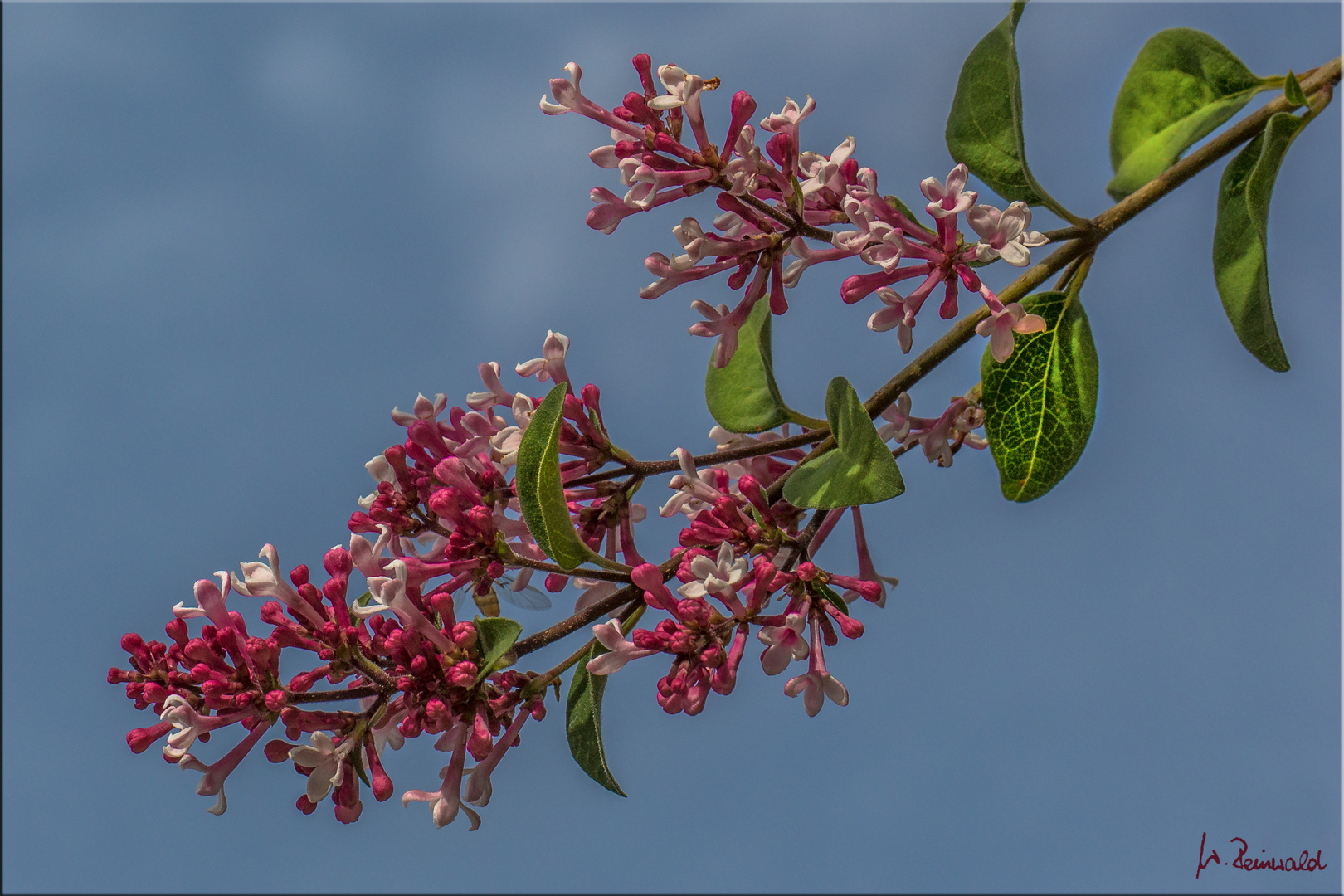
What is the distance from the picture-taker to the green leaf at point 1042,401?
2256 millimetres

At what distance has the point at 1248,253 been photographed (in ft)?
8.03

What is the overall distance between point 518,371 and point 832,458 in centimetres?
73

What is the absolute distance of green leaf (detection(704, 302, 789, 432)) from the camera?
2.28 m

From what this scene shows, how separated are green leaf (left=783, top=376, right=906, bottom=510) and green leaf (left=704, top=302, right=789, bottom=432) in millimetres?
242

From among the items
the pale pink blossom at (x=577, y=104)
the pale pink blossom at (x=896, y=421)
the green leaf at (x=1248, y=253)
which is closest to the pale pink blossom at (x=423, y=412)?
the pale pink blossom at (x=577, y=104)

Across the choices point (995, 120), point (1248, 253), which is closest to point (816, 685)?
point (995, 120)

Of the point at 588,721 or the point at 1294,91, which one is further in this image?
the point at 1294,91

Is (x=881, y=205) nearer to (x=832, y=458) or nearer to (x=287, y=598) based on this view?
(x=832, y=458)

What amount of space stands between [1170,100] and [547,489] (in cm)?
239

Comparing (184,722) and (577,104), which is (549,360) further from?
(184,722)

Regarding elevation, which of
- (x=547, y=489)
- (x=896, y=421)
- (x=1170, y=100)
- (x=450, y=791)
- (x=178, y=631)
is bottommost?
(x=450, y=791)

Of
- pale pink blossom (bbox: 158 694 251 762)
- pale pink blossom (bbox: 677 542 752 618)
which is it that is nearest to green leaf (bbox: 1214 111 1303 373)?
pale pink blossom (bbox: 677 542 752 618)

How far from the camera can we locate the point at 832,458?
79.7 inches

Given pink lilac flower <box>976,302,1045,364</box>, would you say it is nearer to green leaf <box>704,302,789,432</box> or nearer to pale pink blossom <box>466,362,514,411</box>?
green leaf <box>704,302,789,432</box>
